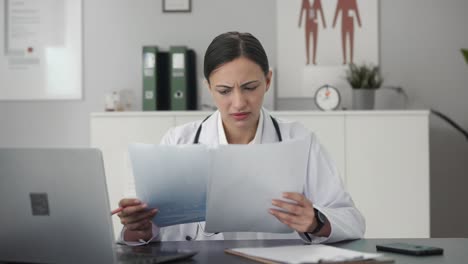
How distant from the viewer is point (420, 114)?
412 cm

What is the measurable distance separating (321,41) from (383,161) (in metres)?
0.94

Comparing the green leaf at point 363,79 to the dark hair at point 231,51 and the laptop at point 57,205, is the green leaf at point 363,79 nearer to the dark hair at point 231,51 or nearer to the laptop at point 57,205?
the dark hair at point 231,51

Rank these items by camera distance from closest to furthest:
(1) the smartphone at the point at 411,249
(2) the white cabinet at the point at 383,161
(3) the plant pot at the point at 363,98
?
1. (1) the smartphone at the point at 411,249
2. (2) the white cabinet at the point at 383,161
3. (3) the plant pot at the point at 363,98

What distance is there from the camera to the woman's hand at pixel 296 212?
1812mm

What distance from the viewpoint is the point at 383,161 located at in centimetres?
415

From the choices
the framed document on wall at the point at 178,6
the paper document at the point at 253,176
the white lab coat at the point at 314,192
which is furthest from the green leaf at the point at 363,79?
the paper document at the point at 253,176

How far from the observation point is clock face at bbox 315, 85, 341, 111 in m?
4.38

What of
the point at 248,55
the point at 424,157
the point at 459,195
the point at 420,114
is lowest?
the point at 459,195

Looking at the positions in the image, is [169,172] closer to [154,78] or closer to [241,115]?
[241,115]

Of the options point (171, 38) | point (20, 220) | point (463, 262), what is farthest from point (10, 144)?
point (463, 262)

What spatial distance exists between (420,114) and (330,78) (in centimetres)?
68

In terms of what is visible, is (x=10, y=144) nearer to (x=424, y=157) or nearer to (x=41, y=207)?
(x=424, y=157)

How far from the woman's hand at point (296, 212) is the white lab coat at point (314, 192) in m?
0.10

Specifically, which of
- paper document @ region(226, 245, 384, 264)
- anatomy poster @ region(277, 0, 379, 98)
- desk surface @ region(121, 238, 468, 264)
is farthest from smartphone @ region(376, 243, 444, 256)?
anatomy poster @ region(277, 0, 379, 98)
